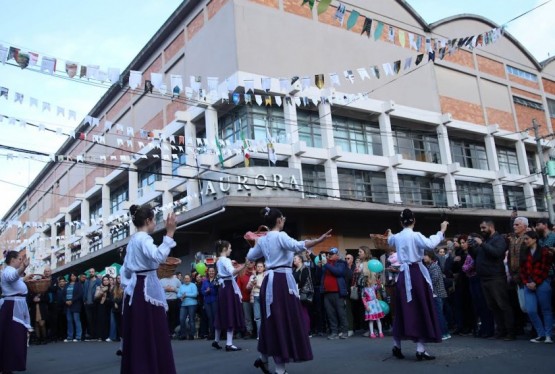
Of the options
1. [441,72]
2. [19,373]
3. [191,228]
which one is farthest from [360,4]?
[19,373]

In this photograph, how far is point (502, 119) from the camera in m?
33.1

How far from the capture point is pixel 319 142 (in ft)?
81.9

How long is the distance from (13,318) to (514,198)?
3070 centimetres

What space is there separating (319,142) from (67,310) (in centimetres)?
1377

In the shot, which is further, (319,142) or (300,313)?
(319,142)

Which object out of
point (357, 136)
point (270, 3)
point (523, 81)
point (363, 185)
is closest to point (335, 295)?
point (363, 185)

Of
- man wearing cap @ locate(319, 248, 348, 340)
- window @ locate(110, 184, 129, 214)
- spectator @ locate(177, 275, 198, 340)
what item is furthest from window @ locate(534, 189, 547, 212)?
spectator @ locate(177, 275, 198, 340)

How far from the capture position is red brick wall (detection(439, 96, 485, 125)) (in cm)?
3022

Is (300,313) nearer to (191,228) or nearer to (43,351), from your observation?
(43,351)

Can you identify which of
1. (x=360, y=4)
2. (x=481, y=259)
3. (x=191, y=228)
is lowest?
(x=481, y=259)

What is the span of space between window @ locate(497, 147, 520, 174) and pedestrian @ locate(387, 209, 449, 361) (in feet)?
92.9

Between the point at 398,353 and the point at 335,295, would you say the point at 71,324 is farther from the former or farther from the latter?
the point at 398,353

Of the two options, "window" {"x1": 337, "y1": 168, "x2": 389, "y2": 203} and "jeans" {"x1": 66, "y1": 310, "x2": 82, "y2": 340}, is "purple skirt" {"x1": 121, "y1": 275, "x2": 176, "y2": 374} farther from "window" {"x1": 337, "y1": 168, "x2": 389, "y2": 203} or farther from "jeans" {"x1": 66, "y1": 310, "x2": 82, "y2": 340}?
"window" {"x1": 337, "y1": 168, "x2": 389, "y2": 203}

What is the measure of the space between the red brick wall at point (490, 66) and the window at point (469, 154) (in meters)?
5.17
